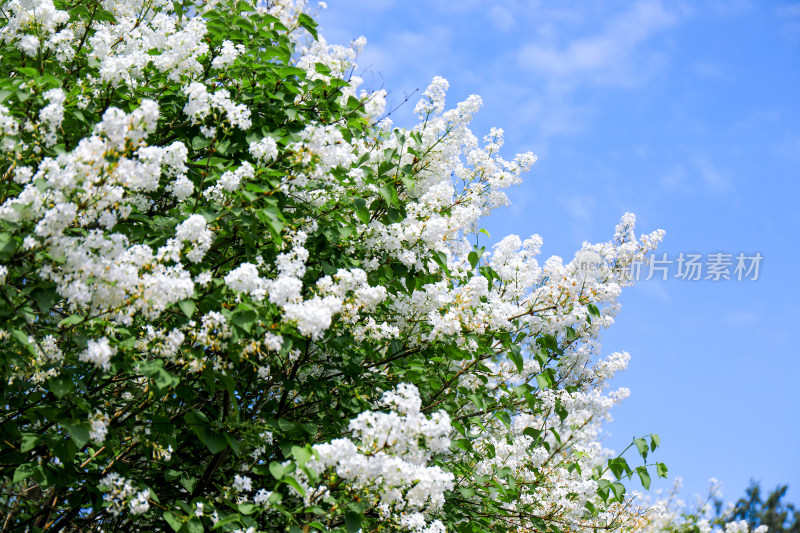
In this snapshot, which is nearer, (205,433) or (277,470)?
(277,470)

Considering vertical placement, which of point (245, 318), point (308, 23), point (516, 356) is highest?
point (308, 23)

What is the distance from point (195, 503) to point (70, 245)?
74.3 inches

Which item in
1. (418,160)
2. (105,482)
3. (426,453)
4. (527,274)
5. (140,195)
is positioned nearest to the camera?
(426,453)

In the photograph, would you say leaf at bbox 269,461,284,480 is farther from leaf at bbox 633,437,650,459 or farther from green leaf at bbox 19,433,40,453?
leaf at bbox 633,437,650,459

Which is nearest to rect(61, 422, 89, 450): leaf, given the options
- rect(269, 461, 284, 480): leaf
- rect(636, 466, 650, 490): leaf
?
rect(269, 461, 284, 480): leaf

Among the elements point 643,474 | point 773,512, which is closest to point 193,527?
point 643,474

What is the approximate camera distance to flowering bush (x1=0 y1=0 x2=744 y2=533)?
163 inches

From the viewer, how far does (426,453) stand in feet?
14.4

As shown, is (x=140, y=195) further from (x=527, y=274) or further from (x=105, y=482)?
(x=527, y=274)

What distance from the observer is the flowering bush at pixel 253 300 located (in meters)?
4.15

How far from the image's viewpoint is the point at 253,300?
168 inches

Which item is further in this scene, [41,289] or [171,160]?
[171,160]

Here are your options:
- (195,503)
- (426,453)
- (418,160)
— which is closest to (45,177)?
(195,503)

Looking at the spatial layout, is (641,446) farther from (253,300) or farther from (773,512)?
(773,512)
